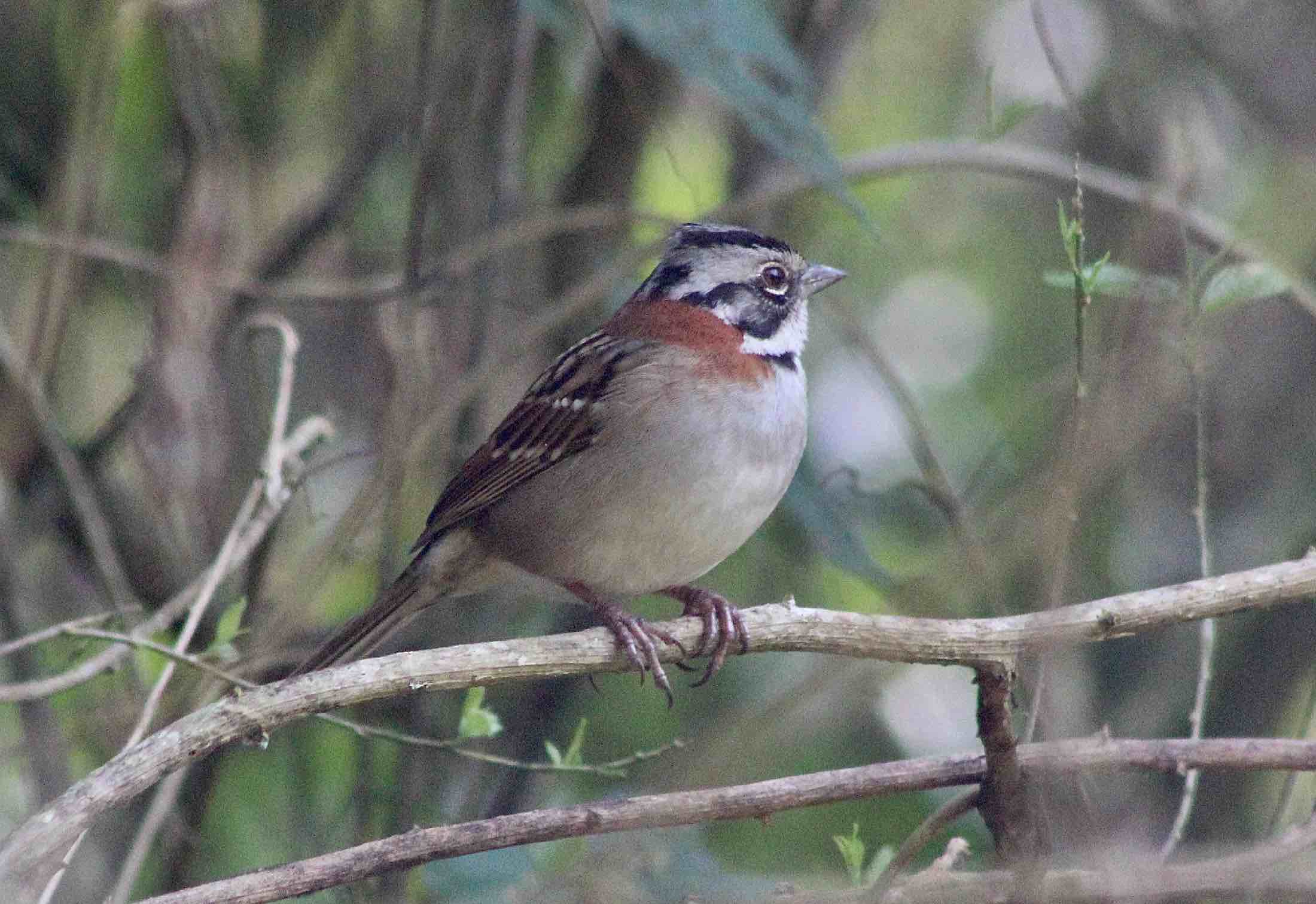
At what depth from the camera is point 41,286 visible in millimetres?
5250

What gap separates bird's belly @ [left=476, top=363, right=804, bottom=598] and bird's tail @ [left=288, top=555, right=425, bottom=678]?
311 mm

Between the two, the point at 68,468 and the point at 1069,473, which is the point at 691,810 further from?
the point at 68,468

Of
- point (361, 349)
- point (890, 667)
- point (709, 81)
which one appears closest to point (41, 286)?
point (361, 349)

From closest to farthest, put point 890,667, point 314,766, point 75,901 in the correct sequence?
point 890,667 → point 75,901 → point 314,766

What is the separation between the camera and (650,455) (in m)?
4.37

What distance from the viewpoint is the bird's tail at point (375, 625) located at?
426 cm

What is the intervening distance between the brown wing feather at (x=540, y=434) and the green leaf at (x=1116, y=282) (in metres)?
1.47

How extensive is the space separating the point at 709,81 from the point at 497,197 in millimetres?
1467

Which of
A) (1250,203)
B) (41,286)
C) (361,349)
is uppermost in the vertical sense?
(1250,203)

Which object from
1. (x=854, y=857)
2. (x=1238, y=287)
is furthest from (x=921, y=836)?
(x=1238, y=287)

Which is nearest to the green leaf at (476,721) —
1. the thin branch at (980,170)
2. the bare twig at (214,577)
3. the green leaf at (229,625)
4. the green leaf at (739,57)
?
the green leaf at (229,625)

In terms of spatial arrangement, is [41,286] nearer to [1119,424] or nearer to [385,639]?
[385,639]

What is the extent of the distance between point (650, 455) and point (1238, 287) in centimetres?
158

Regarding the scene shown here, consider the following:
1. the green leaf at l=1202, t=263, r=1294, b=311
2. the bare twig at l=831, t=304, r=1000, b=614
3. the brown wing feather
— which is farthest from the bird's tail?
the green leaf at l=1202, t=263, r=1294, b=311
